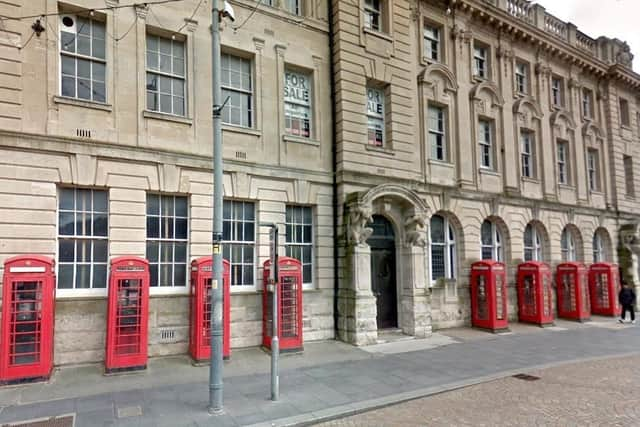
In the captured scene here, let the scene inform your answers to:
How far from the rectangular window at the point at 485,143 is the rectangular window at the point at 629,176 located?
39.9 feet

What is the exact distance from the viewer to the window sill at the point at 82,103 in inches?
369

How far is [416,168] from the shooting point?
1508 centimetres

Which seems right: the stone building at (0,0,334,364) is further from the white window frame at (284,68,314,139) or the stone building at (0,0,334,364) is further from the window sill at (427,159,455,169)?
the window sill at (427,159,455,169)

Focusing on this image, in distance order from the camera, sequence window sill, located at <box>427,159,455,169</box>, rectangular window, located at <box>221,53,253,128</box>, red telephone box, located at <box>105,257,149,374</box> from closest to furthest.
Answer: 1. red telephone box, located at <box>105,257,149,374</box>
2. rectangular window, located at <box>221,53,253,128</box>
3. window sill, located at <box>427,159,455,169</box>

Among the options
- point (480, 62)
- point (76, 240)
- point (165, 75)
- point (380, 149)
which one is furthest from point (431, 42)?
point (76, 240)

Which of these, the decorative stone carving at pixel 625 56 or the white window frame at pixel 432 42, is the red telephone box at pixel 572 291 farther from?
the decorative stone carving at pixel 625 56

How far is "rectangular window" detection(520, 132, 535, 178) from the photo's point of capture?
19352mm

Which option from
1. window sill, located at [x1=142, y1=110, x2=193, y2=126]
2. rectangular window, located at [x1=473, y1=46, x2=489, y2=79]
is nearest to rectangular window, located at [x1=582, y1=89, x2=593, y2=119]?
rectangular window, located at [x1=473, y1=46, x2=489, y2=79]

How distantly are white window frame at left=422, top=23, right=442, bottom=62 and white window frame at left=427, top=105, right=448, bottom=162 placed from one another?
79.5 inches

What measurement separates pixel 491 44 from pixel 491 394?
15.2m

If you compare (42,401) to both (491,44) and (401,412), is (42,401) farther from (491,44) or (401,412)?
(491,44)

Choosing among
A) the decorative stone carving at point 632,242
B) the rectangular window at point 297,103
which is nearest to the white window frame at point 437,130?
the rectangular window at point 297,103

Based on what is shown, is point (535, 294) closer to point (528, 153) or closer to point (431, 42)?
point (528, 153)

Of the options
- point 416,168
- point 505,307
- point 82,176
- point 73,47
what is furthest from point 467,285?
point 73,47
